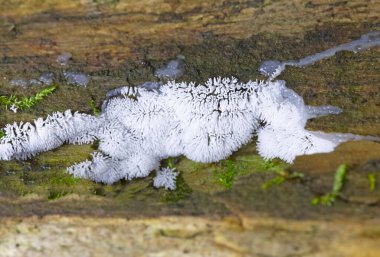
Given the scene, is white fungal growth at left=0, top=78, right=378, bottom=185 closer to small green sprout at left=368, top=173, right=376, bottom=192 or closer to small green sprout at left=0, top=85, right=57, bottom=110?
small green sprout at left=0, top=85, right=57, bottom=110

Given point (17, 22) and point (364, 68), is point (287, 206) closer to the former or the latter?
point (364, 68)

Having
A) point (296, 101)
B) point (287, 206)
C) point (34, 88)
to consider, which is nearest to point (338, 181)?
point (287, 206)

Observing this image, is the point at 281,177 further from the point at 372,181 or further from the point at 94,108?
the point at 94,108

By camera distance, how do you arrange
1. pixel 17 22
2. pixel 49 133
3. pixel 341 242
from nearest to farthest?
pixel 341 242 < pixel 17 22 < pixel 49 133

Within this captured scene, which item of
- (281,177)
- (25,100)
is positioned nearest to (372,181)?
(281,177)

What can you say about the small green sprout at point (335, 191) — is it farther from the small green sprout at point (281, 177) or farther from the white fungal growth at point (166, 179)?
the white fungal growth at point (166, 179)

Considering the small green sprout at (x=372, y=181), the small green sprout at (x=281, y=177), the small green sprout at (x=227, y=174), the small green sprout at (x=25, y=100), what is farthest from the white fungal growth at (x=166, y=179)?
the small green sprout at (x=372, y=181)

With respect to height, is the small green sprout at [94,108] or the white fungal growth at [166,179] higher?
the small green sprout at [94,108]

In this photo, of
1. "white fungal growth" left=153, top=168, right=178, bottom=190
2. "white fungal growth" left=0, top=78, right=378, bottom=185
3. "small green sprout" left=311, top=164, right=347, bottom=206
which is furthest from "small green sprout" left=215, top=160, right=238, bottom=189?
"small green sprout" left=311, top=164, right=347, bottom=206
